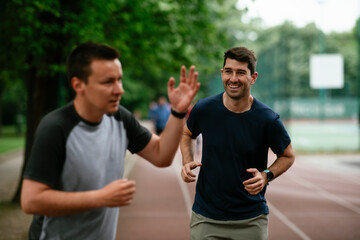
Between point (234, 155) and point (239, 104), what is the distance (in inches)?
14.7

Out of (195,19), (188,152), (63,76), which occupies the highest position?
(195,19)

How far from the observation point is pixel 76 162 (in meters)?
2.07

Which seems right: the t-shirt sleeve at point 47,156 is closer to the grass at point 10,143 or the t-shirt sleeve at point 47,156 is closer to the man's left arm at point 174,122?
the man's left arm at point 174,122

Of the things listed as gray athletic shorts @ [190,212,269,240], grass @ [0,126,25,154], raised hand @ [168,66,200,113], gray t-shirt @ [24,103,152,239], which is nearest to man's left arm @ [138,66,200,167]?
raised hand @ [168,66,200,113]

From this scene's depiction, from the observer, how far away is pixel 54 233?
2148 mm

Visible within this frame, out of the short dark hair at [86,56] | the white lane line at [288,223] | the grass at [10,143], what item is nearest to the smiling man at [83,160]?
the short dark hair at [86,56]

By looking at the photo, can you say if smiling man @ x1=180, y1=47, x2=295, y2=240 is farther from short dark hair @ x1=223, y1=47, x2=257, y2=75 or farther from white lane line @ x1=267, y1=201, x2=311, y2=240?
white lane line @ x1=267, y1=201, x2=311, y2=240

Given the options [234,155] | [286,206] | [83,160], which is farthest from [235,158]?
[286,206]

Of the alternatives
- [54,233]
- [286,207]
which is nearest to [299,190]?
[286,207]

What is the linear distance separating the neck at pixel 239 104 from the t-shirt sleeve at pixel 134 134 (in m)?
0.94

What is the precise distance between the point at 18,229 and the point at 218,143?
4.47m

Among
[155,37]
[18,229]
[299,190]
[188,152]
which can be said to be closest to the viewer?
[188,152]

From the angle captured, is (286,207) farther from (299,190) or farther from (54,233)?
(54,233)

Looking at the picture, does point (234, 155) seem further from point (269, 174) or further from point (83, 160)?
point (83, 160)
